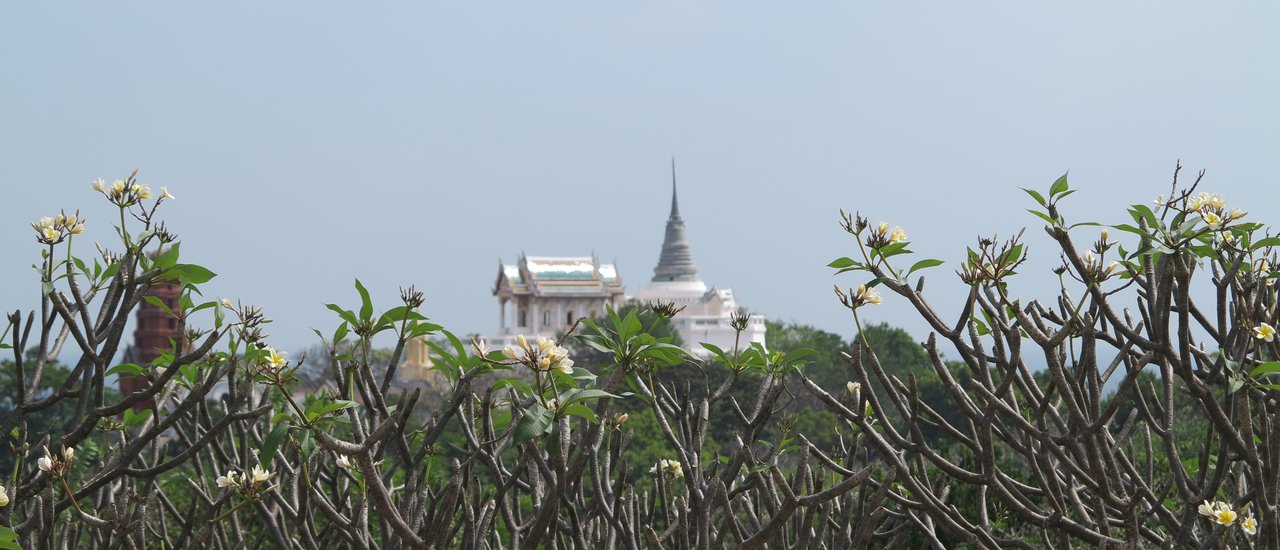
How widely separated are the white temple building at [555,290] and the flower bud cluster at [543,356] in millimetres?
43725

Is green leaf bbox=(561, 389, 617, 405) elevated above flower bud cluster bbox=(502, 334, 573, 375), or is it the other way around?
flower bud cluster bbox=(502, 334, 573, 375)

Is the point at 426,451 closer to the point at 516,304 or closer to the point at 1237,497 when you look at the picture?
the point at 1237,497

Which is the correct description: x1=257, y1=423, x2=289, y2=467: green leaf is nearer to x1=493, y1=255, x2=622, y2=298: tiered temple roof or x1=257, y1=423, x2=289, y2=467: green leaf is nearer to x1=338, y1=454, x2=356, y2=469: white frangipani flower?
x1=338, y1=454, x2=356, y2=469: white frangipani flower

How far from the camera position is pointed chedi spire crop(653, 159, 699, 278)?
2190 inches

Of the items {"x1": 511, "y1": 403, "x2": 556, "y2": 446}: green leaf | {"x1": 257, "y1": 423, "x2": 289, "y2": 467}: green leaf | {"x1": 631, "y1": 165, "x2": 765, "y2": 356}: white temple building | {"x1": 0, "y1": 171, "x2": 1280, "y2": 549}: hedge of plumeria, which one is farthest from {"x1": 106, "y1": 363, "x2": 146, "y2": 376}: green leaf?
{"x1": 631, "y1": 165, "x2": 765, "y2": 356}: white temple building

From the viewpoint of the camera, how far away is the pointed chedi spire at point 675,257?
182 feet

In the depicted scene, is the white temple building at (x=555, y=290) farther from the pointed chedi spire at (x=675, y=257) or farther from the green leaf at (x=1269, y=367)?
the green leaf at (x=1269, y=367)

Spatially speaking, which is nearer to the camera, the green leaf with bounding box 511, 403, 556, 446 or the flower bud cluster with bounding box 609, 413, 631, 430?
the green leaf with bounding box 511, 403, 556, 446

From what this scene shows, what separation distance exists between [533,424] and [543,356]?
0.27 ft

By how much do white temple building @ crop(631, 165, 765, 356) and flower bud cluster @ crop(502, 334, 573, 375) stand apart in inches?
1594

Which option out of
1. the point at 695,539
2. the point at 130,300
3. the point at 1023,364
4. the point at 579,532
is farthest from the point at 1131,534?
the point at 130,300

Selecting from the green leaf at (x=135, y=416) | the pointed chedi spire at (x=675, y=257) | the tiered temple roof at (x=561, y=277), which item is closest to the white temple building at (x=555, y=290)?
the tiered temple roof at (x=561, y=277)

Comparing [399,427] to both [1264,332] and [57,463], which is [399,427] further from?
[1264,332]

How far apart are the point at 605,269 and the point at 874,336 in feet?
36.2
